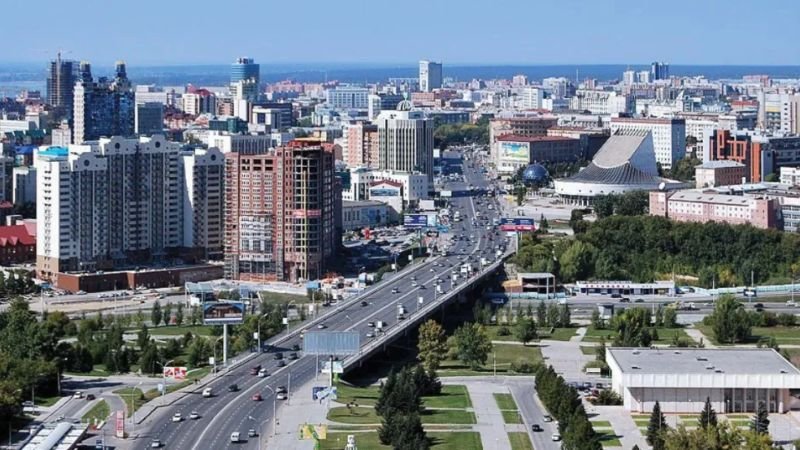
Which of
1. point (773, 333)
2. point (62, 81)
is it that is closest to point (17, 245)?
point (773, 333)

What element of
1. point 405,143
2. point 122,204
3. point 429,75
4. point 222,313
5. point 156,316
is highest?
point 429,75

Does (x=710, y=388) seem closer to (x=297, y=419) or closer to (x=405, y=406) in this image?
(x=405, y=406)

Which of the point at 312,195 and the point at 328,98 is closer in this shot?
the point at 312,195

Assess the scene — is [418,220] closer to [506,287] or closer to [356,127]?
[506,287]

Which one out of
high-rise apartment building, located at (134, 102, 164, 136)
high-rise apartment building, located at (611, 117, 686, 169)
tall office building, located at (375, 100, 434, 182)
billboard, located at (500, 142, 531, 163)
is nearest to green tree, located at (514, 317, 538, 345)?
tall office building, located at (375, 100, 434, 182)

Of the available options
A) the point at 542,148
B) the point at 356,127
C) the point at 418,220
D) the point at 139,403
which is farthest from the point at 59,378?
the point at 542,148

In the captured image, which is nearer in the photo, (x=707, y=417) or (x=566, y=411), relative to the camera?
(x=707, y=417)

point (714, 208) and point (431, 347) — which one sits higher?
point (714, 208)

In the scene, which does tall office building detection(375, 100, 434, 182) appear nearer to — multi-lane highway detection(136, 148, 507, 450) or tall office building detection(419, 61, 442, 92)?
multi-lane highway detection(136, 148, 507, 450)
